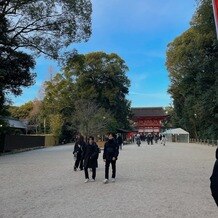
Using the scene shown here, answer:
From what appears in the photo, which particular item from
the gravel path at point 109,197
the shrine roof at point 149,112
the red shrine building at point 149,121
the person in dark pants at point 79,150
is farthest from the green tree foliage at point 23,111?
the gravel path at point 109,197

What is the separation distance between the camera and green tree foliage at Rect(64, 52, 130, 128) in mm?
68500

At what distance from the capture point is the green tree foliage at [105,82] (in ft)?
225

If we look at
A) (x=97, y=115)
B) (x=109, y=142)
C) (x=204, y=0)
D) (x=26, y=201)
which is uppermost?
(x=204, y=0)

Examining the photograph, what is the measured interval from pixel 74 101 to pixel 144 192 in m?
57.6

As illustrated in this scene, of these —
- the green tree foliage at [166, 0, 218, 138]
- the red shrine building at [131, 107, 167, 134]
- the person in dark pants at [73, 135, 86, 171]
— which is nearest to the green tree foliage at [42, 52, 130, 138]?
the green tree foliage at [166, 0, 218, 138]

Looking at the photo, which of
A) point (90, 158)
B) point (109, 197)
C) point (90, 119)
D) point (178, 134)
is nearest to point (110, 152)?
point (90, 158)

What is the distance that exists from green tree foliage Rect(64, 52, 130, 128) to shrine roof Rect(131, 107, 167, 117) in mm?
42646

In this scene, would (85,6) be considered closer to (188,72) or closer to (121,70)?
Result: (188,72)

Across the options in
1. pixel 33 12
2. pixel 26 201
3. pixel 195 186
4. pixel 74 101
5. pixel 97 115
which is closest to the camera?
pixel 26 201

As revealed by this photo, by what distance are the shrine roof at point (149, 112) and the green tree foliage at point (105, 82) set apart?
42646 millimetres

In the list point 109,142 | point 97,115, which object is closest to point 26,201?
point 109,142

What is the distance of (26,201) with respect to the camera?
952cm

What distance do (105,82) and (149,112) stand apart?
47507 millimetres

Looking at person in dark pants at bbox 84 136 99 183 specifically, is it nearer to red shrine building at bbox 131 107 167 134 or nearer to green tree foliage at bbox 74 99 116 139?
green tree foliage at bbox 74 99 116 139
